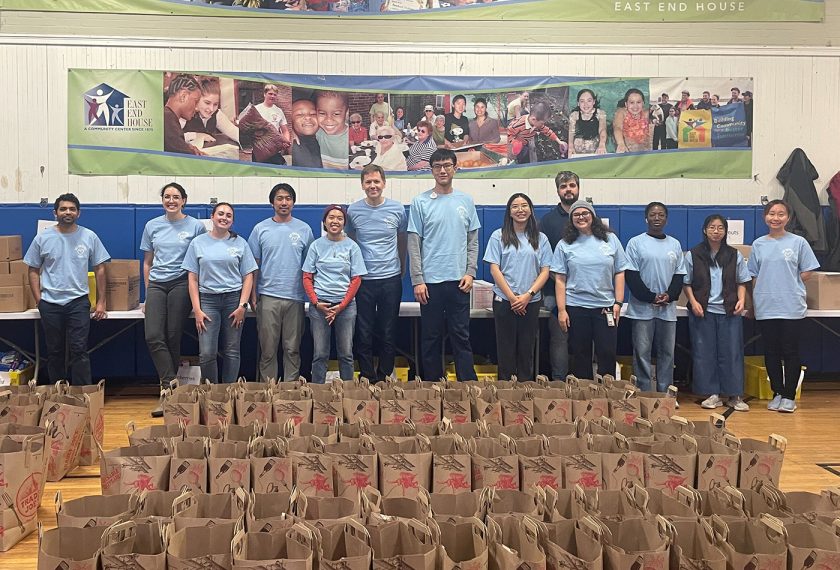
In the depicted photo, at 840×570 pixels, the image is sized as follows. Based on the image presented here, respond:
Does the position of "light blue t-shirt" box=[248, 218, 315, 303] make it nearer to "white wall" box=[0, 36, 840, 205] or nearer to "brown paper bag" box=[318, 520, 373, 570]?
"white wall" box=[0, 36, 840, 205]

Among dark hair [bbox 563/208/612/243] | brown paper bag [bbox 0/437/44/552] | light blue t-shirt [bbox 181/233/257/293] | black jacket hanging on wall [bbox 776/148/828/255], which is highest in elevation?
black jacket hanging on wall [bbox 776/148/828/255]

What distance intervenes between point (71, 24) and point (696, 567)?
289 inches

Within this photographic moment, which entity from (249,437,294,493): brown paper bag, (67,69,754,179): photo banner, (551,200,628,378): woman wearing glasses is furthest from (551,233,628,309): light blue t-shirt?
(249,437,294,493): brown paper bag

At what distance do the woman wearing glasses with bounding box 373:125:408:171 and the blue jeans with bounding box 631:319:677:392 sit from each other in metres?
2.64

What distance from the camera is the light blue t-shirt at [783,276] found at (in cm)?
689

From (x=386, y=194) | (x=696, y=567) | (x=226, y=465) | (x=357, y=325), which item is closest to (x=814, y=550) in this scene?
(x=696, y=567)

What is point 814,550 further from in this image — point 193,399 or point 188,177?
point 188,177

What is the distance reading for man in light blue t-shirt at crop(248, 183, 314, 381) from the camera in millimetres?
6551

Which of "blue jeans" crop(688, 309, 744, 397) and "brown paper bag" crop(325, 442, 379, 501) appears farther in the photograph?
"blue jeans" crop(688, 309, 744, 397)

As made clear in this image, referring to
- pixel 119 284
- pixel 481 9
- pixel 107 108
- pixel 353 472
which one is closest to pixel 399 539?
pixel 353 472

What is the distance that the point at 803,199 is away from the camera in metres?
8.27

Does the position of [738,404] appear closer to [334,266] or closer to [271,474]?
[334,266]

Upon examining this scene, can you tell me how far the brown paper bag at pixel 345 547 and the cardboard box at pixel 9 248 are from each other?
215 inches

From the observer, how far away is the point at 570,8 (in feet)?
27.4
